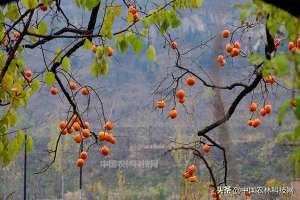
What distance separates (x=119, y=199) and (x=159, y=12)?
59.0 ft

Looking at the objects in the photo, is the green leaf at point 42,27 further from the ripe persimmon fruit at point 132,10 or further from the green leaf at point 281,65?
the green leaf at point 281,65

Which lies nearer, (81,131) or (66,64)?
(66,64)

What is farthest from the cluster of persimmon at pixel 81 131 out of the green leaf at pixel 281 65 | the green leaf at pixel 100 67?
the green leaf at pixel 281 65

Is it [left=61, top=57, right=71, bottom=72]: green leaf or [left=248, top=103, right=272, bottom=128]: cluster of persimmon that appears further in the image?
[left=248, top=103, right=272, bottom=128]: cluster of persimmon

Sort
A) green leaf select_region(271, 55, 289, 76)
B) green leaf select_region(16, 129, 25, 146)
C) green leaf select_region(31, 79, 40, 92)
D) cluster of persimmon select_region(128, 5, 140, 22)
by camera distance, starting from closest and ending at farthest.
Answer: green leaf select_region(271, 55, 289, 76) < green leaf select_region(16, 129, 25, 146) < green leaf select_region(31, 79, 40, 92) < cluster of persimmon select_region(128, 5, 140, 22)

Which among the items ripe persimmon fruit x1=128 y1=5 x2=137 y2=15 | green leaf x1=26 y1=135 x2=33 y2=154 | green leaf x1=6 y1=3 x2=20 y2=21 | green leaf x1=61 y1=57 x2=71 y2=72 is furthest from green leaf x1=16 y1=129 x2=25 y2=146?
ripe persimmon fruit x1=128 y1=5 x2=137 y2=15

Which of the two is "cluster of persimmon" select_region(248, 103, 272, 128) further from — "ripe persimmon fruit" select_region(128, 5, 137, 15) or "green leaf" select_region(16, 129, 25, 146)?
"green leaf" select_region(16, 129, 25, 146)

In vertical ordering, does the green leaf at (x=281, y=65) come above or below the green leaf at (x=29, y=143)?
above

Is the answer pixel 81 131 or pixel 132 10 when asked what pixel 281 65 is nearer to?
pixel 132 10

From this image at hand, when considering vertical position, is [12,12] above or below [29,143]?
above

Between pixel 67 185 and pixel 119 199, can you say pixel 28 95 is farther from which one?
pixel 67 185

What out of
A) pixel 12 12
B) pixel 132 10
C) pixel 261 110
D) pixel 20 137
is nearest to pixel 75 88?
pixel 132 10

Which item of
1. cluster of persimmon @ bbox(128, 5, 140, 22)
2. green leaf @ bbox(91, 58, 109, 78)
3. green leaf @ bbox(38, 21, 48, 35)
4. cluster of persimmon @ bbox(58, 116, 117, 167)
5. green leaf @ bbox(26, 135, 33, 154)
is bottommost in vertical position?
green leaf @ bbox(26, 135, 33, 154)

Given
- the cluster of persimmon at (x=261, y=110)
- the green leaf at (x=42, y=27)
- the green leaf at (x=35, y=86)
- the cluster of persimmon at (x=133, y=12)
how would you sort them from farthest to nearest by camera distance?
the cluster of persimmon at (x=261, y=110) < the cluster of persimmon at (x=133, y=12) < the green leaf at (x=42, y=27) < the green leaf at (x=35, y=86)
